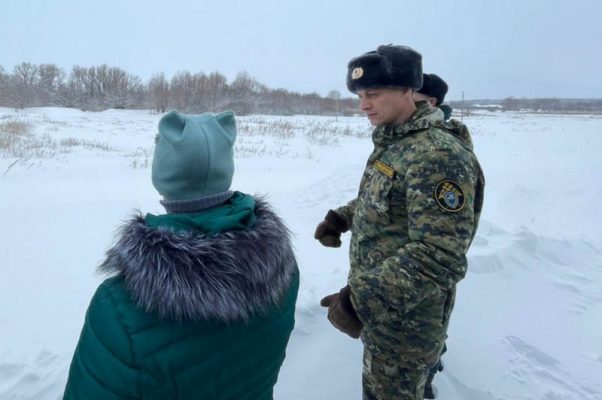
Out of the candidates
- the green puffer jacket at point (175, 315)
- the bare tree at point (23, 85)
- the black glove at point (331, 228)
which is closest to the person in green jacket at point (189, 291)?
the green puffer jacket at point (175, 315)

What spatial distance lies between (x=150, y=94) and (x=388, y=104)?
50752mm

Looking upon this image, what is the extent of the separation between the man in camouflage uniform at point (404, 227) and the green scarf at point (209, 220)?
0.53 meters

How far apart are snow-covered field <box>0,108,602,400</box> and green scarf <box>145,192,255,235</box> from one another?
1665mm

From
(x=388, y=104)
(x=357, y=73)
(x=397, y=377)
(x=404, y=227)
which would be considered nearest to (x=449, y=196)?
(x=404, y=227)

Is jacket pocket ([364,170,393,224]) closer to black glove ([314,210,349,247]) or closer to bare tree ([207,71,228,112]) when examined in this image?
black glove ([314,210,349,247])

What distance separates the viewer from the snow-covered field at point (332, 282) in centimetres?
255

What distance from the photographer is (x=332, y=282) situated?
140 inches

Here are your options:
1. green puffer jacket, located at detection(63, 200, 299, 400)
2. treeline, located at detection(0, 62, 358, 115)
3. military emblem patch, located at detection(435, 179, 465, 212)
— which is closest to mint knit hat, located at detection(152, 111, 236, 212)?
green puffer jacket, located at detection(63, 200, 299, 400)

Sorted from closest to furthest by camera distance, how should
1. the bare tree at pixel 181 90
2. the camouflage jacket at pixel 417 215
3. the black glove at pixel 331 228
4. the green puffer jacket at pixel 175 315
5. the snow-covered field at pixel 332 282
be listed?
1. the green puffer jacket at pixel 175 315
2. the camouflage jacket at pixel 417 215
3. the black glove at pixel 331 228
4. the snow-covered field at pixel 332 282
5. the bare tree at pixel 181 90

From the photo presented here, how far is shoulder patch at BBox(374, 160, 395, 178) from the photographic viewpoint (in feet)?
5.19

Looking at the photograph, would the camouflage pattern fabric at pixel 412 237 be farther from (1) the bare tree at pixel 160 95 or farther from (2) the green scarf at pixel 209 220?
(1) the bare tree at pixel 160 95

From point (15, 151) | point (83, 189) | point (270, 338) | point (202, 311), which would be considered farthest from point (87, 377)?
point (15, 151)

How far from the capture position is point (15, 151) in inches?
330

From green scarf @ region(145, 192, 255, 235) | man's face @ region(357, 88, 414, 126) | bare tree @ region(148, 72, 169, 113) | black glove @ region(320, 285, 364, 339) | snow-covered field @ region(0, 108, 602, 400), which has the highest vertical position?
bare tree @ region(148, 72, 169, 113)
